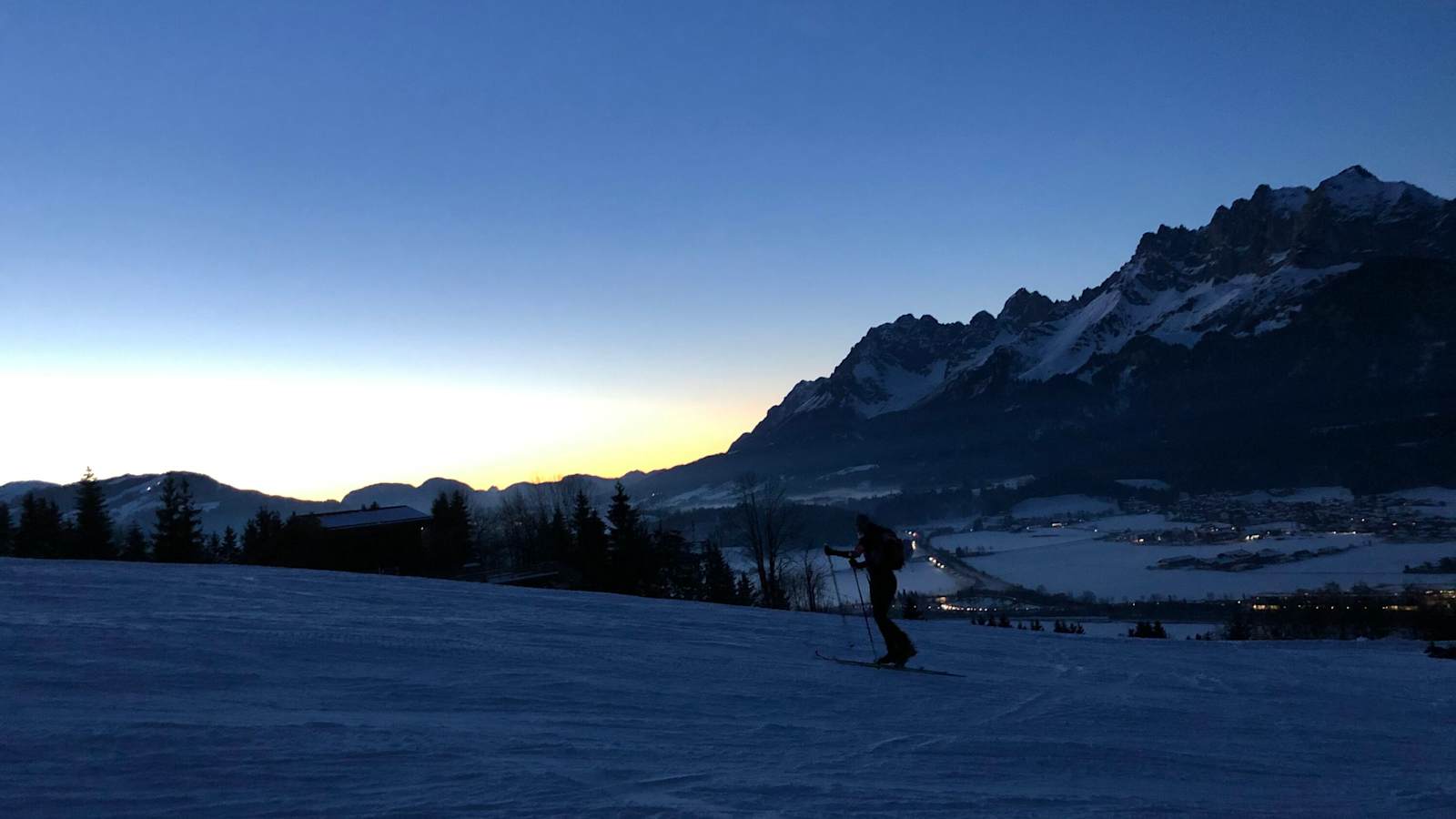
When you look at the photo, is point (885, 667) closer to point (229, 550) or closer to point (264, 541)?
point (264, 541)

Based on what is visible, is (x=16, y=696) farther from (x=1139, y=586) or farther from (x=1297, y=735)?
(x=1139, y=586)

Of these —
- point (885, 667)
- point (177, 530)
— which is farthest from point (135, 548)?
point (885, 667)

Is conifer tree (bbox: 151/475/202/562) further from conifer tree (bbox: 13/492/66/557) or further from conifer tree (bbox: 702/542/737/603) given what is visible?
conifer tree (bbox: 702/542/737/603)

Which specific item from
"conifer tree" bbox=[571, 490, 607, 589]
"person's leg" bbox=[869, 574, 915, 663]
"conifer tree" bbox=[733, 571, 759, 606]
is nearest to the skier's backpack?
"person's leg" bbox=[869, 574, 915, 663]

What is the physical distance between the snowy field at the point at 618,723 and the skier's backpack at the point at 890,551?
151 cm

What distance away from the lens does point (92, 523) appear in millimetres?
53219

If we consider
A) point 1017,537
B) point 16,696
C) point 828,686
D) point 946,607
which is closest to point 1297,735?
point 828,686

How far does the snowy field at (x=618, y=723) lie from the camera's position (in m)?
5.50

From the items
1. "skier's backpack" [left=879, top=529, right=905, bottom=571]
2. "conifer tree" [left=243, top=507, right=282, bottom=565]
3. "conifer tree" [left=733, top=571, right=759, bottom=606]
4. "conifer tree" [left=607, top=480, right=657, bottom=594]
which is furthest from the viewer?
"conifer tree" [left=733, top=571, right=759, bottom=606]

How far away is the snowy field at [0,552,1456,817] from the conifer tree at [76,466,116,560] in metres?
47.4

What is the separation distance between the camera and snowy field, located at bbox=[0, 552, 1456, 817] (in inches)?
216

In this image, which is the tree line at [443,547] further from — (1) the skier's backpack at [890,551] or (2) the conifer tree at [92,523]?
(1) the skier's backpack at [890,551]

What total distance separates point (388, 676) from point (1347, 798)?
351 inches

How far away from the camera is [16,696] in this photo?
277 inches
